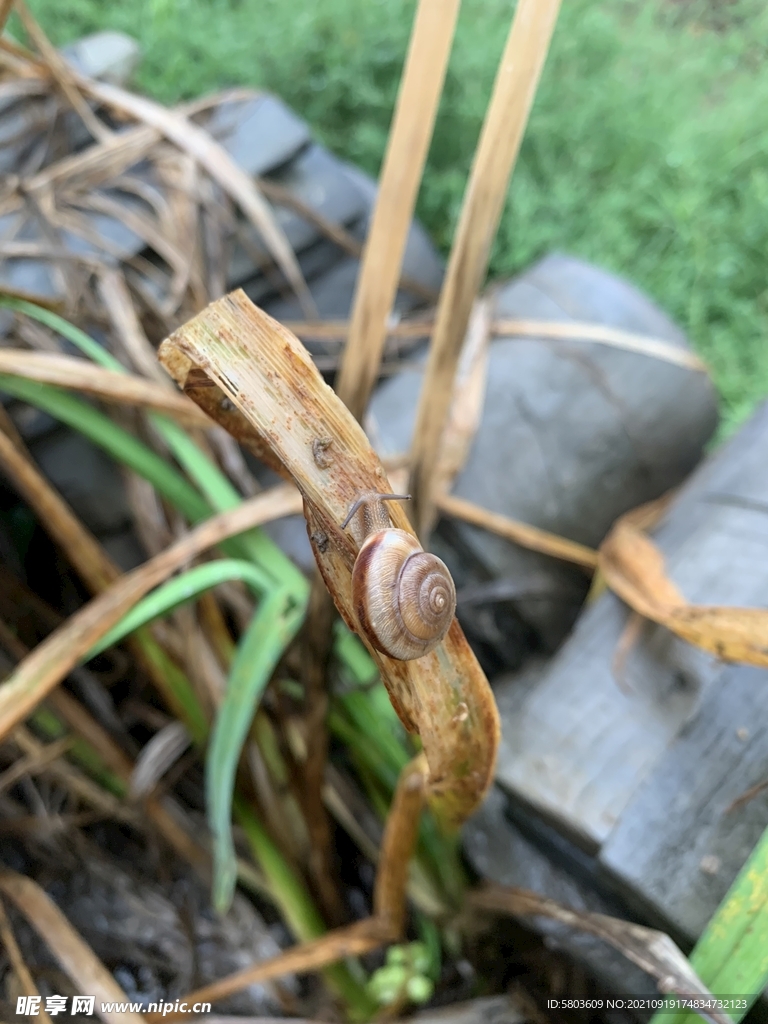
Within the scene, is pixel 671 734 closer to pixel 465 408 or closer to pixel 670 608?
pixel 670 608

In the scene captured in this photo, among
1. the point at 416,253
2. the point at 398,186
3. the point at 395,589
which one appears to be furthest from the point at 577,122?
the point at 395,589

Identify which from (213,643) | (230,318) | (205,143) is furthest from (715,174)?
(230,318)

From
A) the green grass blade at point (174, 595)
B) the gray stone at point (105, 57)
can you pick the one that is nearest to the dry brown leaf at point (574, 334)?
the green grass blade at point (174, 595)

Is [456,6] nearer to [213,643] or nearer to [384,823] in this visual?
[213,643]

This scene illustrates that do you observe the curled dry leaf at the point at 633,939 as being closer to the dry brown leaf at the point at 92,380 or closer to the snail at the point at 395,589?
the snail at the point at 395,589

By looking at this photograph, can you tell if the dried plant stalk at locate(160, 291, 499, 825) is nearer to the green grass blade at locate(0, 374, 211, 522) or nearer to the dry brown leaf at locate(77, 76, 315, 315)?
the green grass blade at locate(0, 374, 211, 522)

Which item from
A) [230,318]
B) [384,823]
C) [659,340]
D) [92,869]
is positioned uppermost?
[230,318]
